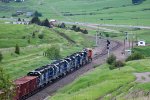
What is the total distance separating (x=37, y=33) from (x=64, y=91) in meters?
89.4

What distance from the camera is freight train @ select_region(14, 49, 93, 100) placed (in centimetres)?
7050

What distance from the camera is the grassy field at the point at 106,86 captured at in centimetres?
6612

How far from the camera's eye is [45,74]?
3346 inches

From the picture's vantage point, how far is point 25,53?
423 feet

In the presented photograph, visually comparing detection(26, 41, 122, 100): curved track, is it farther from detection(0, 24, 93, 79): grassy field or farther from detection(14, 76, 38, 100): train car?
detection(0, 24, 93, 79): grassy field

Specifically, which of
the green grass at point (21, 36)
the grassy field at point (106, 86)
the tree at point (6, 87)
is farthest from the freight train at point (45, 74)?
the green grass at point (21, 36)

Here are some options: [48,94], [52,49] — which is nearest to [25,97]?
[48,94]

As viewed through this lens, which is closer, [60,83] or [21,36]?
[60,83]

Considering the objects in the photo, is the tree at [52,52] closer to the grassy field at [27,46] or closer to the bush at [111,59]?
the grassy field at [27,46]

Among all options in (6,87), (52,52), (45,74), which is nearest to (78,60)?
(52,52)

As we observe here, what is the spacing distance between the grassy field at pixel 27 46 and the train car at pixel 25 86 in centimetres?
1538

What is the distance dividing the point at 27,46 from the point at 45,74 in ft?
187

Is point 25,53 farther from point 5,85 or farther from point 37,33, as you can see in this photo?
point 5,85

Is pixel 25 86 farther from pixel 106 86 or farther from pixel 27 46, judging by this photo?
pixel 27 46
